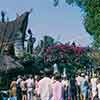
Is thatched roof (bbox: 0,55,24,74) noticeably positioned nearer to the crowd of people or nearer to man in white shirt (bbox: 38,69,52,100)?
the crowd of people

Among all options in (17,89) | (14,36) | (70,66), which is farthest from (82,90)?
(14,36)

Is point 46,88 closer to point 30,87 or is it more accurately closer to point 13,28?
point 30,87

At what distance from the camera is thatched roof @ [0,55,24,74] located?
37.7 m

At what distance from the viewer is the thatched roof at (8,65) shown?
37.7 meters

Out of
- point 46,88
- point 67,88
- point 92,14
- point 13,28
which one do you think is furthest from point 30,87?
point 13,28

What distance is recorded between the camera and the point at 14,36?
47.3 m

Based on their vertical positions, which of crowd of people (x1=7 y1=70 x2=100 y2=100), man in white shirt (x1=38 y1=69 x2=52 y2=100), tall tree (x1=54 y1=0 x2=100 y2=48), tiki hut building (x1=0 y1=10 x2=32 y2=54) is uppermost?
tiki hut building (x1=0 y1=10 x2=32 y2=54)

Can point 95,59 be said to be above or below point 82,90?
above

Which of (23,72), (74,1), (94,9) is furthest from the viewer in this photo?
(23,72)

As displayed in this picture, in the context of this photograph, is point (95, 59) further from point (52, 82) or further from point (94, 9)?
point (52, 82)

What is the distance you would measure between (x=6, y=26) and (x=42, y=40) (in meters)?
2.86

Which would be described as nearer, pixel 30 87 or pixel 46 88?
pixel 46 88

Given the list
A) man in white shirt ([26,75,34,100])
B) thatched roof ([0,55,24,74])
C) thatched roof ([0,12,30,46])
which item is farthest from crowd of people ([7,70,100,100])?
thatched roof ([0,12,30,46])

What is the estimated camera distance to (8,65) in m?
37.8
